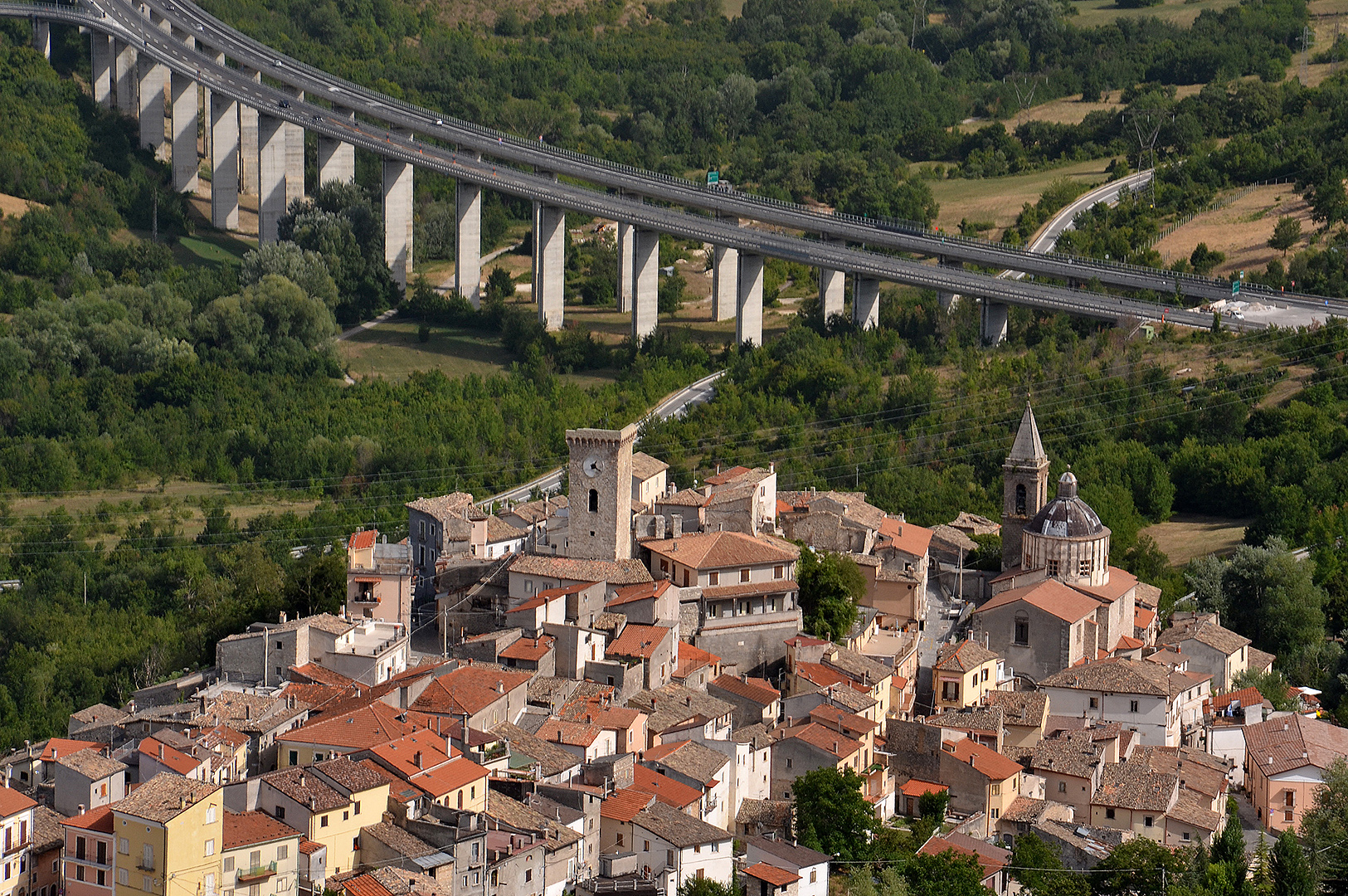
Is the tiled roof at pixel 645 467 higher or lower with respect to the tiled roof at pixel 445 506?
higher

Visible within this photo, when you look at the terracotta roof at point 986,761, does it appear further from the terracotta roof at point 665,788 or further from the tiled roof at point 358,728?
the tiled roof at point 358,728

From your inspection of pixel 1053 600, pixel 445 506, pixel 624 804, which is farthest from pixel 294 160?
pixel 624 804

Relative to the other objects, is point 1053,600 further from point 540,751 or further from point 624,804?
point 624,804

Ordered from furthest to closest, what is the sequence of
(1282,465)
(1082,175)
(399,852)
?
1. (1082,175)
2. (1282,465)
3. (399,852)

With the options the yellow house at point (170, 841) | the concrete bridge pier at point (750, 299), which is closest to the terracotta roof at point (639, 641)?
the yellow house at point (170, 841)

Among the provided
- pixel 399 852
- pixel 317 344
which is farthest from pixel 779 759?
pixel 317 344

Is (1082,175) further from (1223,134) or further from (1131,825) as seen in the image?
(1131,825)

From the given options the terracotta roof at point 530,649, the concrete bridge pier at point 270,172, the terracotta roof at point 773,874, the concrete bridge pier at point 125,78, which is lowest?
the terracotta roof at point 773,874
